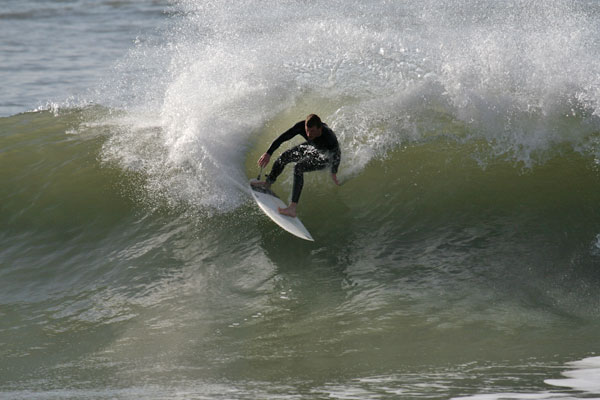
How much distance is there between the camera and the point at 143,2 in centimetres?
3162

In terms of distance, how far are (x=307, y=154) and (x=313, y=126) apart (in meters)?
0.49

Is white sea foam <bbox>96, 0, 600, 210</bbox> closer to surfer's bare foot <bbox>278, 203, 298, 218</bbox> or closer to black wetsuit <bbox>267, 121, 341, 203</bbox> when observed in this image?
black wetsuit <bbox>267, 121, 341, 203</bbox>

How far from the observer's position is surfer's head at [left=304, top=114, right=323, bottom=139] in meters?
6.96

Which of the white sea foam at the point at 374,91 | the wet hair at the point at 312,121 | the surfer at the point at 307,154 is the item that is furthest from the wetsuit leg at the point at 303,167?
the white sea foam at the point at 374,91

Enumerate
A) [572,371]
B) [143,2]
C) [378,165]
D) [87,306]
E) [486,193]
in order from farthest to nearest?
[143,2], [378,165], [486,193], [87,306], [572,371]

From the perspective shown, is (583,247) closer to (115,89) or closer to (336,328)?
(336,328)

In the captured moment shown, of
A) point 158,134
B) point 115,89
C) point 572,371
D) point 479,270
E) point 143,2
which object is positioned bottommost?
point 572,371

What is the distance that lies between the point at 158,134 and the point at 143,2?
24.0 m

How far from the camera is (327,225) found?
25.0 feet

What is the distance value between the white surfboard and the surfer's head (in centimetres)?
85

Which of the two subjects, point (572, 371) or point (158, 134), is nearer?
point (572, 371)

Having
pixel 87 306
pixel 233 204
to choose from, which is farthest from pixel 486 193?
pixel 87 306

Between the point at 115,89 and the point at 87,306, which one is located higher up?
the point at 115,89

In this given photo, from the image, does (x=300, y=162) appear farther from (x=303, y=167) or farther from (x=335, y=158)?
(x=335, y=158)
